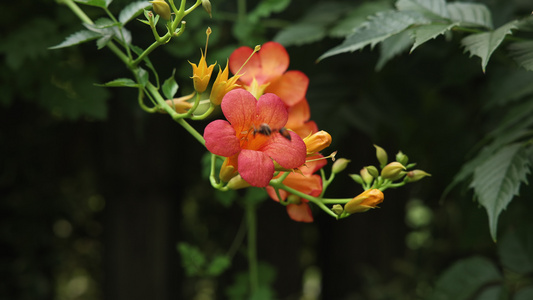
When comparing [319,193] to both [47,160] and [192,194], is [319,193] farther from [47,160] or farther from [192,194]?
[192,194]

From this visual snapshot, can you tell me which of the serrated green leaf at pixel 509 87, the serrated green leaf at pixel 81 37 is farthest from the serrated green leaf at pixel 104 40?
the serrated green leaf at pixel 509 87

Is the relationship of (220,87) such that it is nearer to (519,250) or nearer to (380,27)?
(380,27)

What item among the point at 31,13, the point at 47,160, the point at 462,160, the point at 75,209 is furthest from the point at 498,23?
the point at 75,209

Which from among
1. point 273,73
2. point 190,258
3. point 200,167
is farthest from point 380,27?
point 200,167

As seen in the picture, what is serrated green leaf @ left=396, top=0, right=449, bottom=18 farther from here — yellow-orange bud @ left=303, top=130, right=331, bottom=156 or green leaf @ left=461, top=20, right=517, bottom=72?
yellow-orange bud @ left=303, top=130, right=331, bottom=156

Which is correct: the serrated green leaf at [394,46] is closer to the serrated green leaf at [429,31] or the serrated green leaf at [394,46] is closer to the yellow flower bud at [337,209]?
the serrated green leaf at [429,31]
